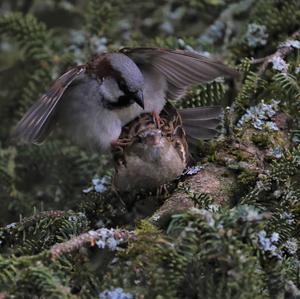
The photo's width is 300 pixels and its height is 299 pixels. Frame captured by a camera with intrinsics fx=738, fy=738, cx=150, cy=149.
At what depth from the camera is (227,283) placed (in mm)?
1533

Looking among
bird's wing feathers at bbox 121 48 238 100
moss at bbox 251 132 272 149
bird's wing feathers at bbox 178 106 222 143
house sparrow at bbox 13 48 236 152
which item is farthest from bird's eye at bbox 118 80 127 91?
moss at bbox 251 132 272 149

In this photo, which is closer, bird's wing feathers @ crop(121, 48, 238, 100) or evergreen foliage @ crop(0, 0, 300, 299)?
evergreen foliage @ crop(0, 0, 300, 299)

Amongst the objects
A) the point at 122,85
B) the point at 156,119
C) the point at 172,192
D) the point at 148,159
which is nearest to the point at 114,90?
the point at 122,85

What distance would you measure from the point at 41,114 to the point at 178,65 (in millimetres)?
525

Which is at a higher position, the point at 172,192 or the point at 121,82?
the point at 121,82

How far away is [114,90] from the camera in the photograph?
2717 millimetres

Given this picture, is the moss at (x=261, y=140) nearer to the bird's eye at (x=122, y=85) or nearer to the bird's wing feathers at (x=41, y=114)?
the bird's eye at (x=122, y=85)

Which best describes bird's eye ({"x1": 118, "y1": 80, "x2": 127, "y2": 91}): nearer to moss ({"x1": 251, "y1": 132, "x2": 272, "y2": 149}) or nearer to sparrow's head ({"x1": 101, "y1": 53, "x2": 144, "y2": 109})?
sparrow's head ({"x1": 101, "y1": 53, "x2": 144, "y2": 109})

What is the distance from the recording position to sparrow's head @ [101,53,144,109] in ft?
8.65

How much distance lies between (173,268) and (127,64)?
3.92 feet

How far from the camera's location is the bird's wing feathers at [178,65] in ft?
8.36

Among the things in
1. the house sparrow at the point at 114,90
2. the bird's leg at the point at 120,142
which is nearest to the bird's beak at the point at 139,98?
the house sparrow at the point at 114,90

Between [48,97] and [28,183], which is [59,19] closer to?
[28,183]

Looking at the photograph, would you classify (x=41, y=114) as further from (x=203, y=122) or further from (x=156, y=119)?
(x=203, y=122)
